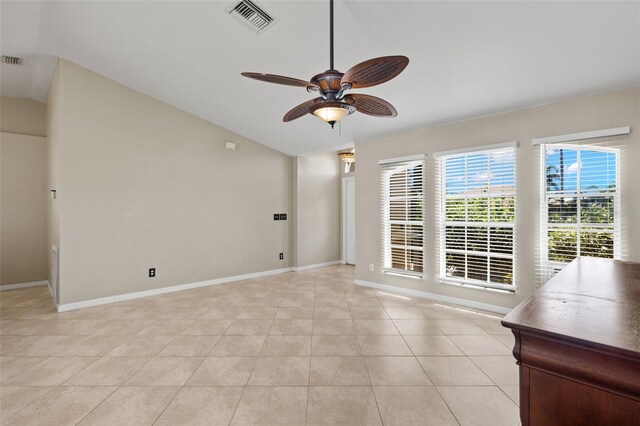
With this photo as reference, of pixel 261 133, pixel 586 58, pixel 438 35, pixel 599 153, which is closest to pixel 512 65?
pixel 586 58

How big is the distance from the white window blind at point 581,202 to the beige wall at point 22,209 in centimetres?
758

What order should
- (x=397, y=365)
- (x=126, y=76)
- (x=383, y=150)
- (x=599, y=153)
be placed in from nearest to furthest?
(x=397, y=365) < (x=599, y=153) < (x=126, y=76) < (x=383, y=150)

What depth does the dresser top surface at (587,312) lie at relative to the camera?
0.84m

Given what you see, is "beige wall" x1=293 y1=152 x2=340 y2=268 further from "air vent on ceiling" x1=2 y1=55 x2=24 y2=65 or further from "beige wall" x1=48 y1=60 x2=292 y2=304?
"air vent on ceiling" x1=2 y1=55 x2=24 y2=65

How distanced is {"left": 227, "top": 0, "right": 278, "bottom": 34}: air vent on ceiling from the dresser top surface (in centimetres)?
292

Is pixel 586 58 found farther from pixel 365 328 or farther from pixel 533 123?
pixel 365 328

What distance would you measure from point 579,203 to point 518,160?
756mm

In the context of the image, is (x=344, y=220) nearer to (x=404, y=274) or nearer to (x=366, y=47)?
(x=404, y=274)

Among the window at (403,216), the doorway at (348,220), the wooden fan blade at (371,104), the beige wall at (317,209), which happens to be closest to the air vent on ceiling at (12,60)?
the beige wall at (317,209)

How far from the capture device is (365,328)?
10.3ft

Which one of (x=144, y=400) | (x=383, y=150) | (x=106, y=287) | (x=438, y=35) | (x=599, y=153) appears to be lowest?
(x=144, y=400)

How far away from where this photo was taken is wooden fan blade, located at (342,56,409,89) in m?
1.62

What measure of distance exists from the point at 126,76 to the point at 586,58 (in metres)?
5.28

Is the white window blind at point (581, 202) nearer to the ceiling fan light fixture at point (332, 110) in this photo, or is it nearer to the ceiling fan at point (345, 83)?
the ceiling fan at point (345, 83)
